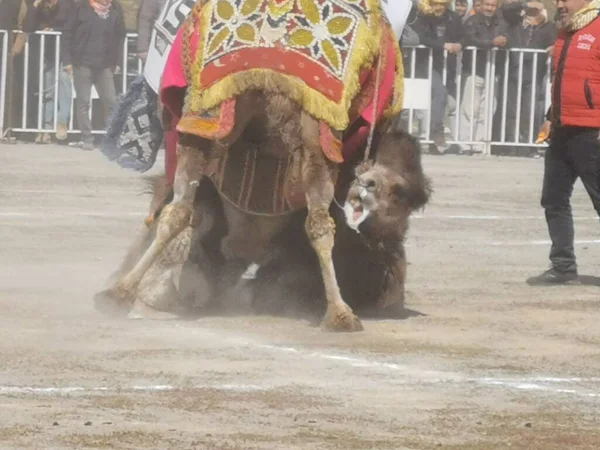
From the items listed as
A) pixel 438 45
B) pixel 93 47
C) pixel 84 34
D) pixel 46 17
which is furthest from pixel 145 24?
pixel 438 45

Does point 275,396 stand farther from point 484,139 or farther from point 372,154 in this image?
point 484,139

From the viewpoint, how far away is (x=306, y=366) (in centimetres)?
743

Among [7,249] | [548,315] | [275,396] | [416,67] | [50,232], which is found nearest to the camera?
[275,396]

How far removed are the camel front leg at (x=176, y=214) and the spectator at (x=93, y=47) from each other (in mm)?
11759

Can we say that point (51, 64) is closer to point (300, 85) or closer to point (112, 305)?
point (112, 305)

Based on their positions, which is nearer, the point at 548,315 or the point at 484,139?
the point at 548,315

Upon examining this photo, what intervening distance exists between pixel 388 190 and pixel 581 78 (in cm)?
234

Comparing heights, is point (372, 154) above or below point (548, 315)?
above

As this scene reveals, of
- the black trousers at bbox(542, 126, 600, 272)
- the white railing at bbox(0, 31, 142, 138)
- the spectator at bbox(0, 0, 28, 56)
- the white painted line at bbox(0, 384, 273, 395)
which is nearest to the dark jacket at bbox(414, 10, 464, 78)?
the white railing at bbox(0, 31, 142, 138)

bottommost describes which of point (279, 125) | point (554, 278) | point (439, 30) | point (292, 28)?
point (554, 278)

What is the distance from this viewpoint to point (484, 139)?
71.1 feet

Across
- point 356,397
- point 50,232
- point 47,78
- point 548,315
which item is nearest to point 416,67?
point 47,78

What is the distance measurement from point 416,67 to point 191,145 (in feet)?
42.3

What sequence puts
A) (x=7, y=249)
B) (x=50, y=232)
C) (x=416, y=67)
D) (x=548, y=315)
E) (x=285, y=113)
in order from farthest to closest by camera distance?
(x=416, y=67) < (x=50, y=232) < (x=7, y=249) < (x=548, y=315) < (x=285, y=113)
